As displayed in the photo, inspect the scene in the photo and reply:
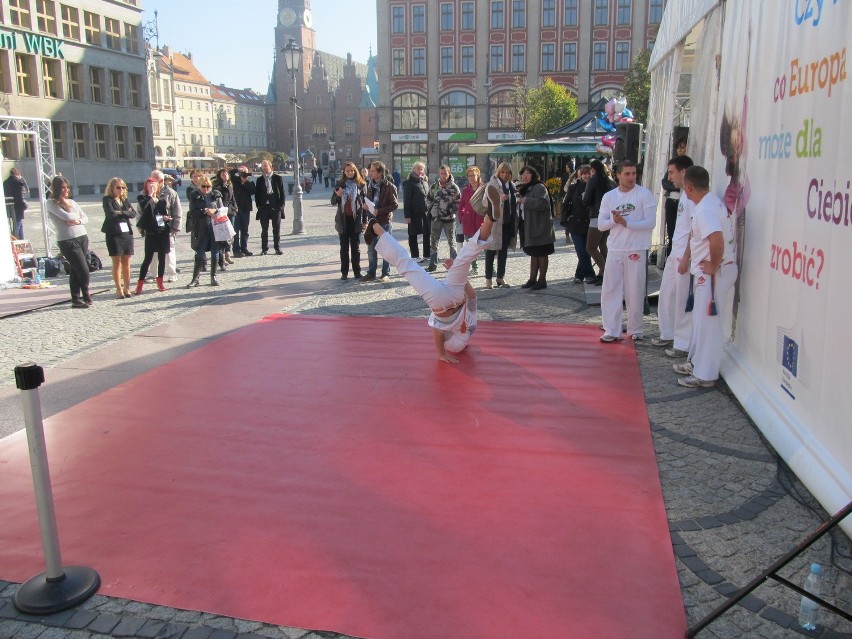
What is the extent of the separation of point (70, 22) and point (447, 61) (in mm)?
30505

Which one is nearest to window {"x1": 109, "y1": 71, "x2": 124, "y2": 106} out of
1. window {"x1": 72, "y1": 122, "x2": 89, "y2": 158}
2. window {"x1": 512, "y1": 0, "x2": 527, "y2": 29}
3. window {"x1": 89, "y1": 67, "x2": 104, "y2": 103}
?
window {"x1": 89, "y1": 67, "x2": 104, "y2": 103}

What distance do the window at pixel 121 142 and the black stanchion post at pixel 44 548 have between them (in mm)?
51090

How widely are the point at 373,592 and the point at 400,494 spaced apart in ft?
3.18

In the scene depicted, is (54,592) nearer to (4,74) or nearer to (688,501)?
(688,501)

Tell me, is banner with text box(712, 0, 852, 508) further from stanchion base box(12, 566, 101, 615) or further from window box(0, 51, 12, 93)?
window box(0, 51, 12, 93)

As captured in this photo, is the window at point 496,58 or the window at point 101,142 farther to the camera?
the window at point 496,58

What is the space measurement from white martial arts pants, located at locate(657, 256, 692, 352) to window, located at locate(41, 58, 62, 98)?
4476 centimetres

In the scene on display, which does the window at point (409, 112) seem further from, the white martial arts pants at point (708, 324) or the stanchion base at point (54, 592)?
the stanchion base at point (54, 592)

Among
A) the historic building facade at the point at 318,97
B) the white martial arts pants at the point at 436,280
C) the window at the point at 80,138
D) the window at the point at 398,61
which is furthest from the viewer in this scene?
the historic building facade at the point at 318,97

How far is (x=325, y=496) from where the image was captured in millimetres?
4062

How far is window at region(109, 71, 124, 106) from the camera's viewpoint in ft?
159

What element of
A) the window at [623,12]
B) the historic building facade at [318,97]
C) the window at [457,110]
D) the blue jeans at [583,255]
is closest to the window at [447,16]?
the window at [457,110]

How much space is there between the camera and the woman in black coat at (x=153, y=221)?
988 centimetres

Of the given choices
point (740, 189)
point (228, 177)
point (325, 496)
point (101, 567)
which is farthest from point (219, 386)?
point (228, 177)
